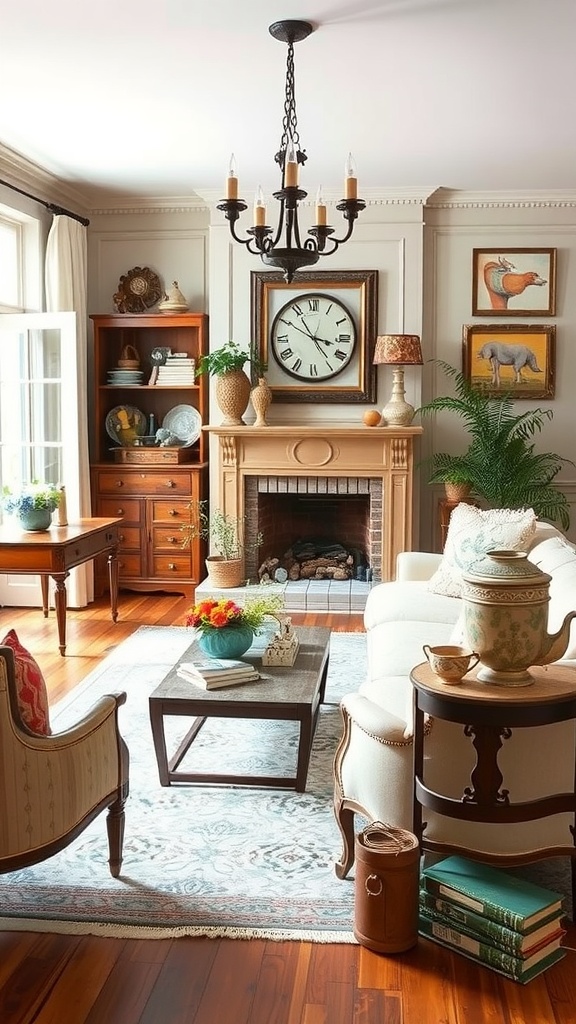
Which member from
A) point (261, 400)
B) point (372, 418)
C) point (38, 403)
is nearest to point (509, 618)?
point (372, 418)

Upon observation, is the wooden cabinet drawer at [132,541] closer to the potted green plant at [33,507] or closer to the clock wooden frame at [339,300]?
the clock wooden frame at [339,300]

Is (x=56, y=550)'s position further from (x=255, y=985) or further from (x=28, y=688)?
(x=255, y=985)

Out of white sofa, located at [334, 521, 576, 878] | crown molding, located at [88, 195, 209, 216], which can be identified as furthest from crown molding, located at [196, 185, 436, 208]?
white sofa, located at [334, 521, 576, 878]

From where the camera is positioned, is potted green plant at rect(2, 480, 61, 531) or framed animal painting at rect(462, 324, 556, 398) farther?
framed animal painting at rect(462, 324, 556, 398)

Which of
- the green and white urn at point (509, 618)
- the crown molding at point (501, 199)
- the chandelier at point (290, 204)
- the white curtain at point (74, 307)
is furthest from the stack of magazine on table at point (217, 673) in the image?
the crown molding at point (501, 199)

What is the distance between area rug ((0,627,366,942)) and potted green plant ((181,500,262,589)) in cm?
240

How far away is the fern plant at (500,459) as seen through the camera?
6234mm

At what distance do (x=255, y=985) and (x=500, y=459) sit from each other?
4.45 meters

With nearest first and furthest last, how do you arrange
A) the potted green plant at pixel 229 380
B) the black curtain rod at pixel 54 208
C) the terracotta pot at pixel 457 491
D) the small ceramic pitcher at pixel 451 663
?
the small ceramic pitcher at pixel 451 663 < the black curtain rod at pixel 54 208 < the terracotta pot at pixel 457 491 < the potted green plant at pixel 229 380

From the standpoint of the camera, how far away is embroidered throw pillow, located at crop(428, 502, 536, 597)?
416 cm

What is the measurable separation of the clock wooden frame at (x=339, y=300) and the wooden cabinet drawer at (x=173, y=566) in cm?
130

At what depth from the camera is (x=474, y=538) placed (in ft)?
14.2

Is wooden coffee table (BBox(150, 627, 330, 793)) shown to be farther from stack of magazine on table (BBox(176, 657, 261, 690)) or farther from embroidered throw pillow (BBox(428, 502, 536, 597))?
embroidered throw pillow (BBox(428, 502, 536, 597))

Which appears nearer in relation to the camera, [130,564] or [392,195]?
[392,195]
